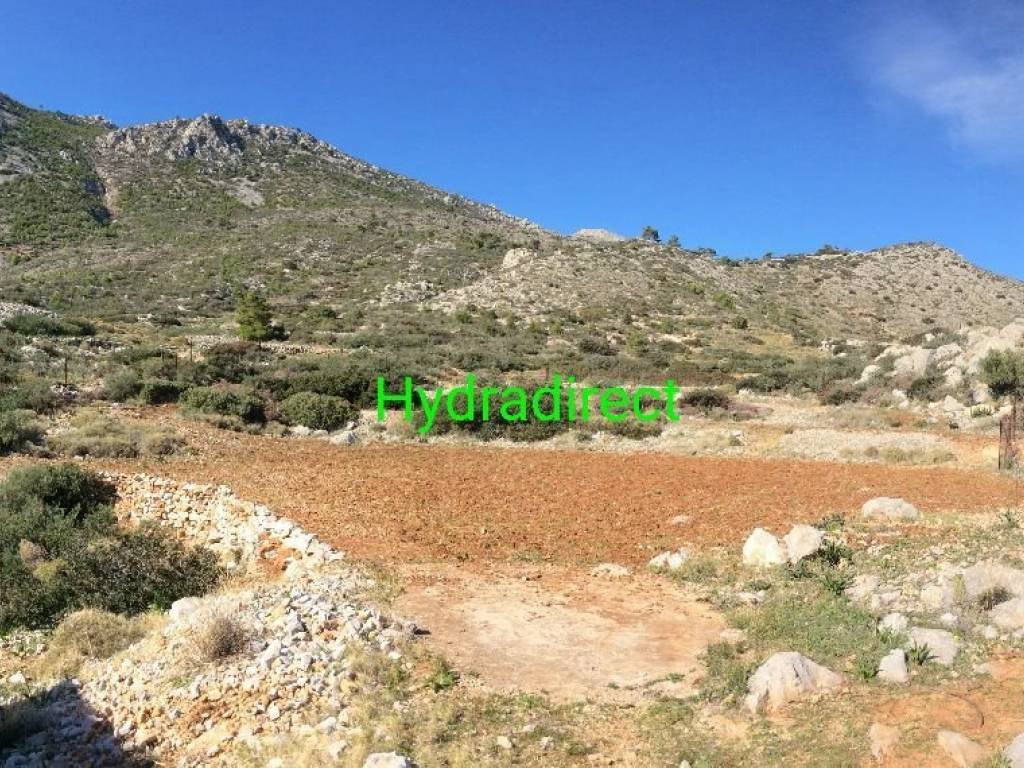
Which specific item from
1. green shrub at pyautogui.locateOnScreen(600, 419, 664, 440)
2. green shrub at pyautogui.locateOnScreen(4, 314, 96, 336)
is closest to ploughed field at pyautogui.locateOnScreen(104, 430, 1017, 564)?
green shrub at pyautogui.locateOnScreen(600, 419, 664, 440)

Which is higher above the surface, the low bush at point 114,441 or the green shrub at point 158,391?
the green shrub at point 158,391

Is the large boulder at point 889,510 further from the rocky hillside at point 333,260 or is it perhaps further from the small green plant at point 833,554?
the rocky hillside at point 333,260

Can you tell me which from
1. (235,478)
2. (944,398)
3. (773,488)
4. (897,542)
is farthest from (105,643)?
(944,398)

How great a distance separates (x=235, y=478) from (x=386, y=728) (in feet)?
33.0

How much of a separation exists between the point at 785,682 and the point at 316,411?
18.3m

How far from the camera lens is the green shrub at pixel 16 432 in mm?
16516

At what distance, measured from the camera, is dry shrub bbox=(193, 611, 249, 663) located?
25.7 ft

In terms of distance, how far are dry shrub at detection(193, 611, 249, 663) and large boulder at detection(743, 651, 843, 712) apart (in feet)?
16.8

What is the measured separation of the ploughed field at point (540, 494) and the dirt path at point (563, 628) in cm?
109

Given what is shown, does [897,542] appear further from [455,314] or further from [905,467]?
[455,314]

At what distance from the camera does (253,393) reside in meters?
24.3

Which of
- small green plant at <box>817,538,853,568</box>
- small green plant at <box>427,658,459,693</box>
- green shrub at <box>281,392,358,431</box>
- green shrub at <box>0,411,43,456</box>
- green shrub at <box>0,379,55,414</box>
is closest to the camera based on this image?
small green plant at <box>427,658,459,693</box>

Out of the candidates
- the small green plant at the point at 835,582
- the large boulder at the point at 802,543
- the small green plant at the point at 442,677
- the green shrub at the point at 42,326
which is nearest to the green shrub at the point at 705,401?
the large boulder at the point at 802,543

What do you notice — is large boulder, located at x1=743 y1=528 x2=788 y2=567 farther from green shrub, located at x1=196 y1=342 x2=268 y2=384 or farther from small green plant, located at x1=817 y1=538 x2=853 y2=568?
green shrub, located at x1=196 y1=342 x2=268 y2=384
